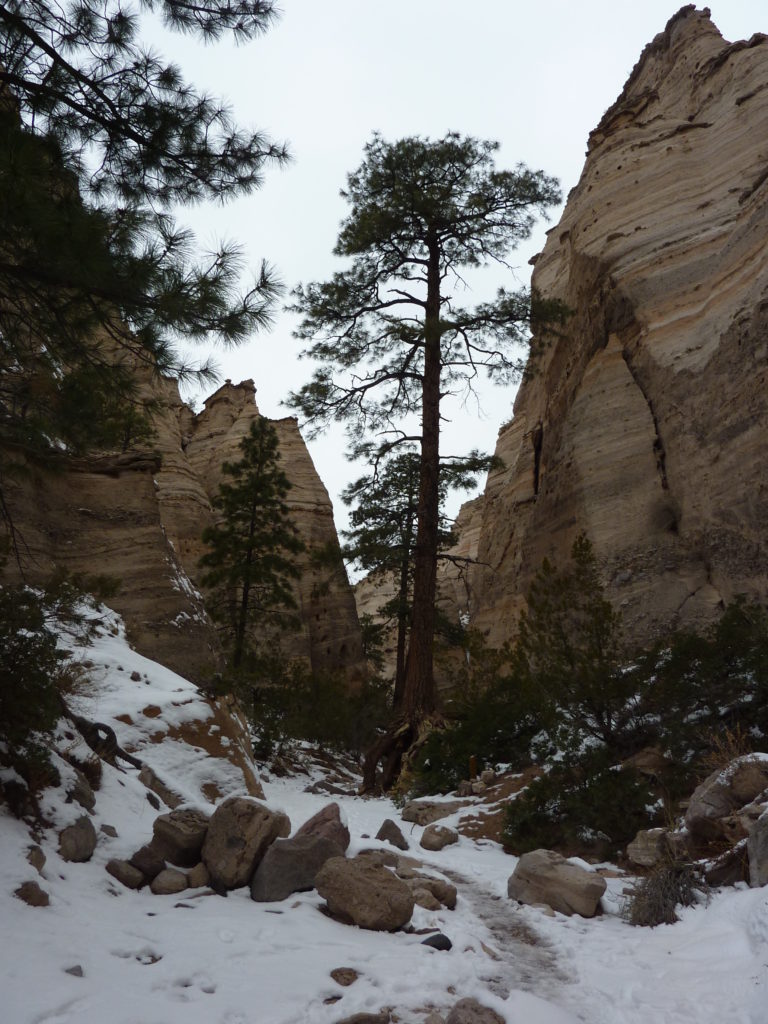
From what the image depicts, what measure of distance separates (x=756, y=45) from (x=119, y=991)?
22.5 meters

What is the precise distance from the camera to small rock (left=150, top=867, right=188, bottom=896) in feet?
15.8

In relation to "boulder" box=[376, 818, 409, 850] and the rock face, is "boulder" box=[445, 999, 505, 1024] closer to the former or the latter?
"boulder" box=[376, 818, 409, 850]

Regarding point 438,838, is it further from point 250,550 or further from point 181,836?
point 250,550

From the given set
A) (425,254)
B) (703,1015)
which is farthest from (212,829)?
(425,254)

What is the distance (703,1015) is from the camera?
11.5 ft

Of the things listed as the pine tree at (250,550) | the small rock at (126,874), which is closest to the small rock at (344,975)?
the small rock at (126,874)

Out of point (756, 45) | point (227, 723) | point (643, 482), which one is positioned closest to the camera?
point (227, 723)

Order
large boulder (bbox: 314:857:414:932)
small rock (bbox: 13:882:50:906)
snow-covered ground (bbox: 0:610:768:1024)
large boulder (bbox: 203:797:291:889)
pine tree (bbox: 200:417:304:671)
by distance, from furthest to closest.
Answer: pine tree (bbox: 200:417:304:671), large boulder (bbox: 203:797:291:889), large boulder (bbox: 314:857:414:932), small rock (bbox: 13:882:50:906), snow-covered ground (bbox: 0:610:768:1024)

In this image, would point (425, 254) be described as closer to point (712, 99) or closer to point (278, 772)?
point (712, 99)

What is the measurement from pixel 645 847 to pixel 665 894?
1426 mm

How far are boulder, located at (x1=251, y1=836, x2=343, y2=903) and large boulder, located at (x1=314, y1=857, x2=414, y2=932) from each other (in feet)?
0.63

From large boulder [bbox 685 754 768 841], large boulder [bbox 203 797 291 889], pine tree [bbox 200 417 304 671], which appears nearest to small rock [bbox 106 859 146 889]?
large boulder [bbox 203 797 291 889]

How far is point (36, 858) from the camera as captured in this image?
171 inches

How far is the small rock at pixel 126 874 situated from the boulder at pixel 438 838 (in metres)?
4.28
